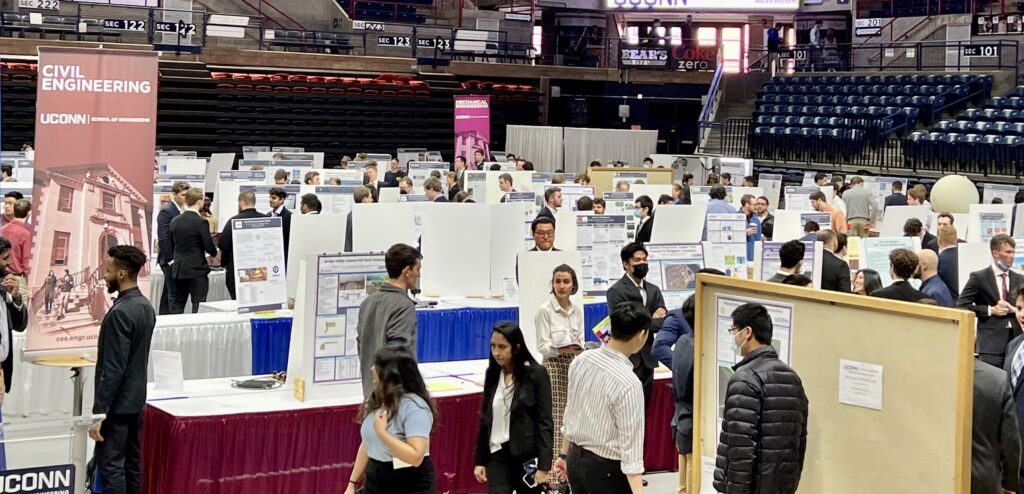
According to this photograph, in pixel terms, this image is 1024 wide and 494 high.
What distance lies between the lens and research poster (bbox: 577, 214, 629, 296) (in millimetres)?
11070

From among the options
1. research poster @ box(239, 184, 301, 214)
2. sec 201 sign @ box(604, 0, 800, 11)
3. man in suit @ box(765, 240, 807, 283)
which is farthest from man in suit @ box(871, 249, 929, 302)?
sec 201 sign @ box(604, 0, 800, 11)

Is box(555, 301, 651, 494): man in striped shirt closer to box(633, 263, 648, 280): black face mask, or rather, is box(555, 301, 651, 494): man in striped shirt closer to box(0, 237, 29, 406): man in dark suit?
box(633, 263, 648, 280): black face mask

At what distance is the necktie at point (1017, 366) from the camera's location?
6.09 meters

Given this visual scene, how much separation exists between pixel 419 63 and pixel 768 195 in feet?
34.6

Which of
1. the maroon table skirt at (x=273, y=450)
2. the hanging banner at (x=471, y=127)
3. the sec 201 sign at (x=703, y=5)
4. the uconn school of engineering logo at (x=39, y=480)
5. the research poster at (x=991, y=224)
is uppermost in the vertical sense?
the sec 201 sign at (x=703, y=5)

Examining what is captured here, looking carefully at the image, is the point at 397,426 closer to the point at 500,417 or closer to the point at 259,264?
the point at 500,417

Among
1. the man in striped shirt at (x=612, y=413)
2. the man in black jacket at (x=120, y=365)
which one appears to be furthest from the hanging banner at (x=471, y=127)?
the man in striped shirt at (x=612, y=413)

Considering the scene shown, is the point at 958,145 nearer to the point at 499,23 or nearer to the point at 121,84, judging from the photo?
the point at 499,23

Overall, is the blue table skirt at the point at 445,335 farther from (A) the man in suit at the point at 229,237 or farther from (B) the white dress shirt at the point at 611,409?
(B) the white dress shirt at the point at 611,409

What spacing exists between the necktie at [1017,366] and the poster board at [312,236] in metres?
5.18

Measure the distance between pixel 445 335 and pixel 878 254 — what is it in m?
3.40

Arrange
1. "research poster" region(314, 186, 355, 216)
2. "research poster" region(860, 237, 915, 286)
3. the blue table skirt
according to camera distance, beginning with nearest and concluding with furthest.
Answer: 1. the blue table skirt
2. "research poster" region(860, 237, 915, 286)
3. "research poster" region(314, 186, 355, 216)

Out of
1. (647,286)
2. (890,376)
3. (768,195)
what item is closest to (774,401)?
(890,376)

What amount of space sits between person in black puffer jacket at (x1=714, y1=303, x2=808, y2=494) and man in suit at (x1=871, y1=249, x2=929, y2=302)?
2.74m
